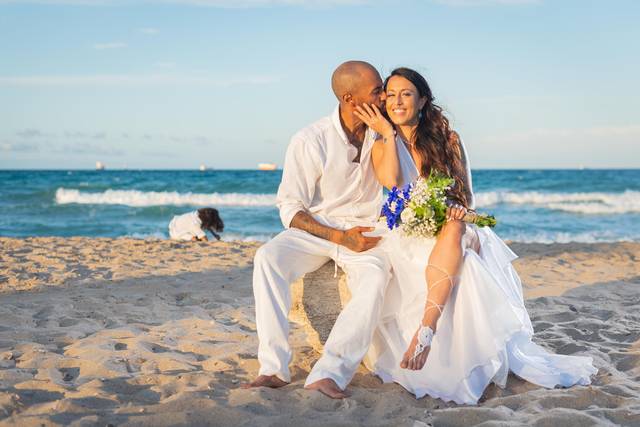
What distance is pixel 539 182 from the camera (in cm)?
3378

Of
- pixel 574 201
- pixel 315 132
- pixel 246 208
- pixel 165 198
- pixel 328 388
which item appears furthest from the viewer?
pixel 165 198

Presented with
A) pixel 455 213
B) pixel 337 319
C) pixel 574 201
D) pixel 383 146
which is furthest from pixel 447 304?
pixel 574 201

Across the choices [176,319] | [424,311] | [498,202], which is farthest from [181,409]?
[498,202]

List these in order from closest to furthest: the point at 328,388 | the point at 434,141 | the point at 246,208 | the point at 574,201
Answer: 1. the point at 328,388
2. the point at 434,141
3. the point at 246,208
4. the point at 574,201

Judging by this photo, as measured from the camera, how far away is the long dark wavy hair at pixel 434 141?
4586mm

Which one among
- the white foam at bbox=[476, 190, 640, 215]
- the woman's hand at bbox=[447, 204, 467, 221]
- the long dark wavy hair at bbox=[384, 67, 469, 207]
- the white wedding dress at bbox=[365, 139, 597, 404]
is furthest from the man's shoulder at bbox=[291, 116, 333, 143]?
the white foam at bbox=[476, 190, 640, 215]

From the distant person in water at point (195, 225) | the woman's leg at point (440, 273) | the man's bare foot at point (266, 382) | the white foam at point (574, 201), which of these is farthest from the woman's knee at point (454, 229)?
the white foam at point (574, 201)

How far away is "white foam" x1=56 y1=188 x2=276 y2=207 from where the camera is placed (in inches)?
1104

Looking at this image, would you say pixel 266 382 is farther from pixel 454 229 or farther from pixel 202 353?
pixel 454 229

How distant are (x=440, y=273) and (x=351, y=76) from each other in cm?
139

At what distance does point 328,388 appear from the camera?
3.85 m

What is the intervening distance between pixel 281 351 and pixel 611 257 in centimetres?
746

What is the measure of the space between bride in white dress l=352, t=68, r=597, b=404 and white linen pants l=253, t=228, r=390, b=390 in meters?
0.22

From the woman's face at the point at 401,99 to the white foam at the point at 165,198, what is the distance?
22.8 metres
